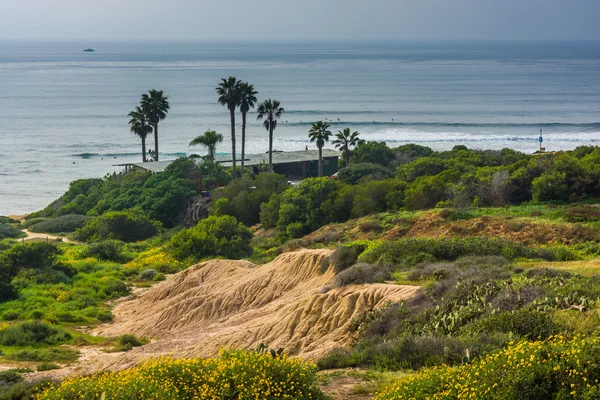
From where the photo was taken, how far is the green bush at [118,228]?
49.3 meters

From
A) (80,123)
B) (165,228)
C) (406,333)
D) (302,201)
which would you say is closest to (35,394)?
(406,333)

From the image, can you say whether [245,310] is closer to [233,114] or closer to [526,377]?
[526,377]

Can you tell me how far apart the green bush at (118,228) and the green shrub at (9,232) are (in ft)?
12.9

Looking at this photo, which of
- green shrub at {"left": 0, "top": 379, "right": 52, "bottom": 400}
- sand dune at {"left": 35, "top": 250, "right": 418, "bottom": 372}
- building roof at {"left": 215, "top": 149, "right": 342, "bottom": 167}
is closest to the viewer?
green shrub at {"left": 0, "top": 379, "right": 52, "bottom": 400}

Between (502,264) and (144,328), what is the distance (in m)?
12.8

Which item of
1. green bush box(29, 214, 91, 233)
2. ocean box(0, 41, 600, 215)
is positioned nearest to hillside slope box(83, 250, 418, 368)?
green bush box(29, 214, 91, 233)

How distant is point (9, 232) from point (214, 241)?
18.6 meters

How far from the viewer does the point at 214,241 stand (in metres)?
40.0

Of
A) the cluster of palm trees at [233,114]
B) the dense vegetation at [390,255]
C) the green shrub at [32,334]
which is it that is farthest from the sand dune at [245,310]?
the cluster of palm trees at [233,114]

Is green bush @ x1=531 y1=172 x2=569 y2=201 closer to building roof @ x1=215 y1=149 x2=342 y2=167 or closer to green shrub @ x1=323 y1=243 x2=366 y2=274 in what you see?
green shrub @ x1=323 y1=243 x2=366 y2=274

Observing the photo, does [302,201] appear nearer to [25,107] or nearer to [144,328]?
[144,328]

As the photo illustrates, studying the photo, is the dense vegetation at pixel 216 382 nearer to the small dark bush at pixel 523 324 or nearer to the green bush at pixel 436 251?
the small dark bush at pixel 523 324

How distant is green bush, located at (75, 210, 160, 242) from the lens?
49.3 metres

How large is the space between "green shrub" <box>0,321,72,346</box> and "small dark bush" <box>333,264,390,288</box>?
9.47 meters
